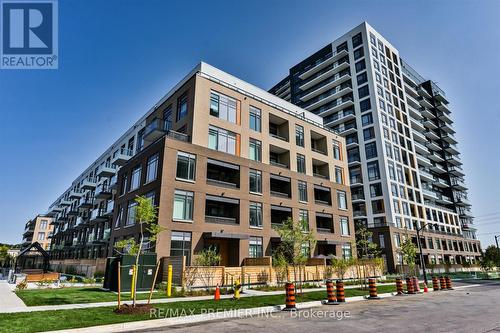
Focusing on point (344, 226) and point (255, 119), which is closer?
point (255, 119)

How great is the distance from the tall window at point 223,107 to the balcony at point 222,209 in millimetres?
9263

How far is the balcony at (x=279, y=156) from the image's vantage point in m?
40.0

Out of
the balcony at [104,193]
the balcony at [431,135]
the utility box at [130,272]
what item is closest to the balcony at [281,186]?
the utility box at [130,272]

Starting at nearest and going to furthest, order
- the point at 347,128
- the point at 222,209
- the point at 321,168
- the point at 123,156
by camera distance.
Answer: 1. the point at 222,209
2. the point at 123,156
3. the point at 321,168
4. the point at 347,128

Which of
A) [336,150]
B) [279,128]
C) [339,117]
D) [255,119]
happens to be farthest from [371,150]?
[255,119]

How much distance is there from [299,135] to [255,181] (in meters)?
11.7

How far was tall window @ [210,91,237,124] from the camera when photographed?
112ft

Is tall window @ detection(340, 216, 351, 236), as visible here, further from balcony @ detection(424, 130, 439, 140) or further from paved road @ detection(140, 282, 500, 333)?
balcony @ detection(424, 130, 439, 140)

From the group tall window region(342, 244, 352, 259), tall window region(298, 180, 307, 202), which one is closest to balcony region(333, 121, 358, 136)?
tall window region(342, 244, 352, 259)

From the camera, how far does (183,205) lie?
28.5m

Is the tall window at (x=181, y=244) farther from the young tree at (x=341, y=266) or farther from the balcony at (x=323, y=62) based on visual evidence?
the balcony at (x=323, y=62)

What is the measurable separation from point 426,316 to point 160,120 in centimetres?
3364

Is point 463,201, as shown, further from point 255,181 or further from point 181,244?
point 181,244

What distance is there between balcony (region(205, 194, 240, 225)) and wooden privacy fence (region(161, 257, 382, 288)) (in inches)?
174
